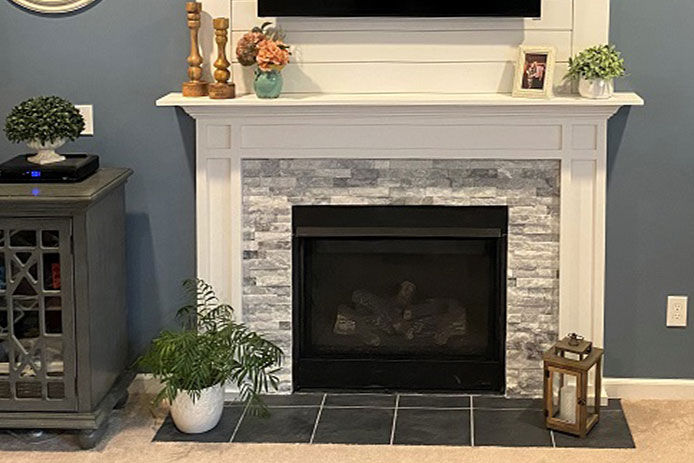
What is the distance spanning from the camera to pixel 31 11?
172 inches

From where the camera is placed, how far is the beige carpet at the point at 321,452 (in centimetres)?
396

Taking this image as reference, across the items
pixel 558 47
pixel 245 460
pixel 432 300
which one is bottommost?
pixel 245 460

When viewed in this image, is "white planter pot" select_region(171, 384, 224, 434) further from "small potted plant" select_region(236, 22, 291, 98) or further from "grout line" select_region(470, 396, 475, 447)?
"small potted plant" select_region(236, 22, 291, 98)

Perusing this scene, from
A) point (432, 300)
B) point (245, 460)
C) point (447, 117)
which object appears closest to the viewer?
point (245, 460)

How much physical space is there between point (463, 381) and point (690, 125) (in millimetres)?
1203

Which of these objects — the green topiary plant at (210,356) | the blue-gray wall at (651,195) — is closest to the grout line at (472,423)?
the blue-gray wall at (651,195)

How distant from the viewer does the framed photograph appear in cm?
→ 418

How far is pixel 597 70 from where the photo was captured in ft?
13.5

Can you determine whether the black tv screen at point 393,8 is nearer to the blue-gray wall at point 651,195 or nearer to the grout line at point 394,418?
the blue-gray wall at point 651,195

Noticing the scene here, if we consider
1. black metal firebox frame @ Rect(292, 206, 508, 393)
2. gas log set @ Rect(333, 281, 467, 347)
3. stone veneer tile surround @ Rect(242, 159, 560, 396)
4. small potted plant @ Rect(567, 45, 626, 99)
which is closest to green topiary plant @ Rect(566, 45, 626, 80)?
small potted plant @ Rect(567, 45, 626, 99)

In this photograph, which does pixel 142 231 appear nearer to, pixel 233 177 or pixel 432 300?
pixel 233 177

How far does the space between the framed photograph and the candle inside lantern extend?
984 mm

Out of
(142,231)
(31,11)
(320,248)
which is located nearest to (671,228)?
(320,248)

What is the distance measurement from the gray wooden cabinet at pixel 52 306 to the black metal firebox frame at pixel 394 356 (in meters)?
0.76
